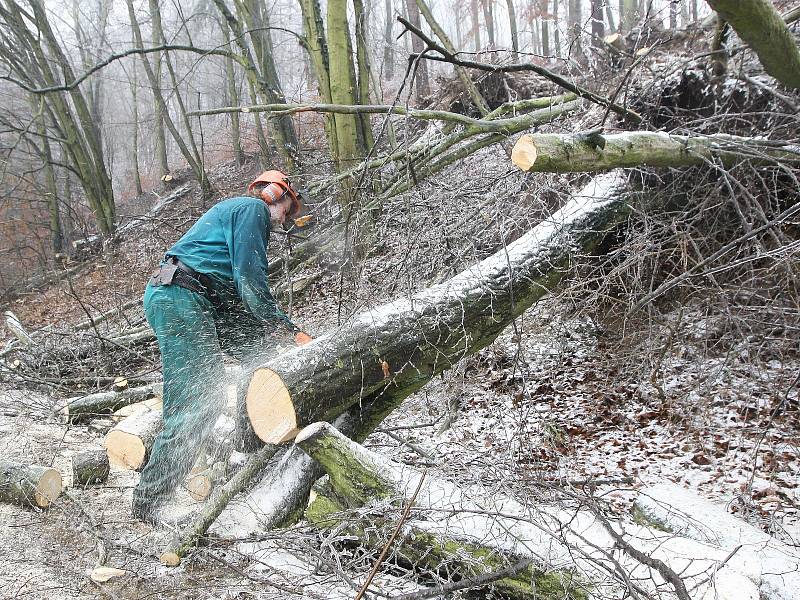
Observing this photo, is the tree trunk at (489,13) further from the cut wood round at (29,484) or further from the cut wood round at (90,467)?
the cut wood round at (29,484)

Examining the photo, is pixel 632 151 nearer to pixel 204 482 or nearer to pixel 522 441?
pixel 522 441

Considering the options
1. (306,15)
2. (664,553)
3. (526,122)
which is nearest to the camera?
(664,553)

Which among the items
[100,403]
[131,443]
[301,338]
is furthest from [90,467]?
[301,338]

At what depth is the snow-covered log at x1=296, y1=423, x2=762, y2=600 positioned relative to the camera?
6.51 ft

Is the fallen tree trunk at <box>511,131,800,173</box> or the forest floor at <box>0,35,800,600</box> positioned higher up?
the fallen tree trunk at <box>511,131,800,173</box>

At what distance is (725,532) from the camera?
2.63m

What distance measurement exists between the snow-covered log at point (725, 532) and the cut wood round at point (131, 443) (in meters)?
2.74

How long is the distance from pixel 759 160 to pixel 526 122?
148 centimetres

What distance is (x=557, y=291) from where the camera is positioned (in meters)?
4.35

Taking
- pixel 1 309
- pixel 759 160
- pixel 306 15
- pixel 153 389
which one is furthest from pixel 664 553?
pixel 1 309

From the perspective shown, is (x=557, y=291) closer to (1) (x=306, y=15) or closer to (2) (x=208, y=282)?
(2) (x=208, y=282)

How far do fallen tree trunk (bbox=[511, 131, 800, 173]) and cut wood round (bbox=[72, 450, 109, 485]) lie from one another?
3.14 meters

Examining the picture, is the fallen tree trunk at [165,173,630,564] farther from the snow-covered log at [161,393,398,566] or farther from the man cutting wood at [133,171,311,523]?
the man cutting wood at [133,171,311,523]

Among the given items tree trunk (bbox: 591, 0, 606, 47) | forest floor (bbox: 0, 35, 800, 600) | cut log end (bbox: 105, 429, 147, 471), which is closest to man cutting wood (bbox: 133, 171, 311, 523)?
cut log end (bbox: 105, 429, 147, 471)
